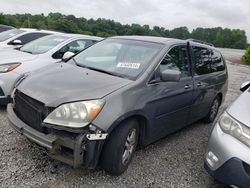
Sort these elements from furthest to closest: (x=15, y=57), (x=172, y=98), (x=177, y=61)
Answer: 1. (x=15, y=57)
2. (x=177, y=61)
3. (x=172, y=98)

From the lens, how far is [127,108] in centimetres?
272

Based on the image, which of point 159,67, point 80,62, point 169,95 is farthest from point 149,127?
point 80,62

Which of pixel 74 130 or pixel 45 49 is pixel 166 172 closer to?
pixel 74 130

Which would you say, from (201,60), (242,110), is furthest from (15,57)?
(242,110)

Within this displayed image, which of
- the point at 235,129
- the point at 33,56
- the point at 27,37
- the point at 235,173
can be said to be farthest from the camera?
the point at 27,37

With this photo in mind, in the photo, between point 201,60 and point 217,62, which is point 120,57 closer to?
point 201,60

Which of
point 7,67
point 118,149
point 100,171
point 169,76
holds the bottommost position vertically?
point 100,171

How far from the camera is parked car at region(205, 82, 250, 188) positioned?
2.38 m

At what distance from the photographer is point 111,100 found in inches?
103

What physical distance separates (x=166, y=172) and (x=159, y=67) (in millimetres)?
1332

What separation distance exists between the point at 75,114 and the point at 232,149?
1563 mm

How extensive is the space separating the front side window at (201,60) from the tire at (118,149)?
6.00ft

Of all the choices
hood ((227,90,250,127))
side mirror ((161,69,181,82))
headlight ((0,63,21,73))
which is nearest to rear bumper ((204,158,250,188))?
hood ((227,90,250,127))

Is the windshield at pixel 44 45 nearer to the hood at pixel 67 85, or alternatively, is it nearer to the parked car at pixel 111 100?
the parked car at pixel 111 100
